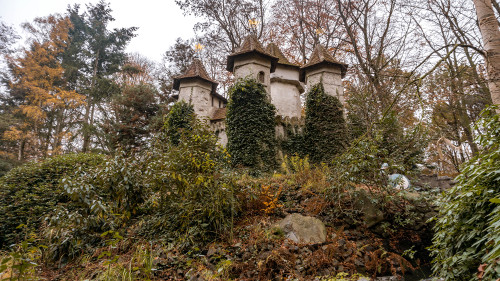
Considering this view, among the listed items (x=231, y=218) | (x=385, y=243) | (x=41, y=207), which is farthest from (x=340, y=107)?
(x=41, y=207)

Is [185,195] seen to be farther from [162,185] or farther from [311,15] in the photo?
[311,15]

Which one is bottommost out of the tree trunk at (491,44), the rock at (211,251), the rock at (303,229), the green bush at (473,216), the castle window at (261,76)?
the rock at (211,251)

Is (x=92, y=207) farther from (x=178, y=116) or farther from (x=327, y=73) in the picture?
(x=327, y=73)

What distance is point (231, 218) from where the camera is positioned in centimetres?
507

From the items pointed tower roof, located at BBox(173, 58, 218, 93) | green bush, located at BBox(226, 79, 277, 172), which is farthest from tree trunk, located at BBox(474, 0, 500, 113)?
pointed tower roof, located at BBox(173, 58, 218, 93)

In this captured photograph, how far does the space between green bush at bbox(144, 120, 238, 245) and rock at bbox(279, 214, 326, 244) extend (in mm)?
1083

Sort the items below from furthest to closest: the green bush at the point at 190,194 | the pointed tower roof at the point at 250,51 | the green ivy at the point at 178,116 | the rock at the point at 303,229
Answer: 1. the green ivy at the point at 178,116
2. the pointed tower roof at the point at 250,51
3. the green bush at the point at 190,194
4. the rock at the point at 303,229

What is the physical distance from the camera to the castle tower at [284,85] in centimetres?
1683

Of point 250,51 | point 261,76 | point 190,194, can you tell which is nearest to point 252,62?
point 250,51

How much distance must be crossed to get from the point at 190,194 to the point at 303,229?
2272 millimetres

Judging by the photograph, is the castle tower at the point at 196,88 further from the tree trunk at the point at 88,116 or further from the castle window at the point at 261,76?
the tree trunk at the point at 88,116

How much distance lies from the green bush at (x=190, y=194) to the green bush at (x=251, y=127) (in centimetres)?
593

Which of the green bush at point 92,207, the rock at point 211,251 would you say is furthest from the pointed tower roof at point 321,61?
the rock at point 211,251

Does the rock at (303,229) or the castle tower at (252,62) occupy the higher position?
the castle tower at (252,62)
